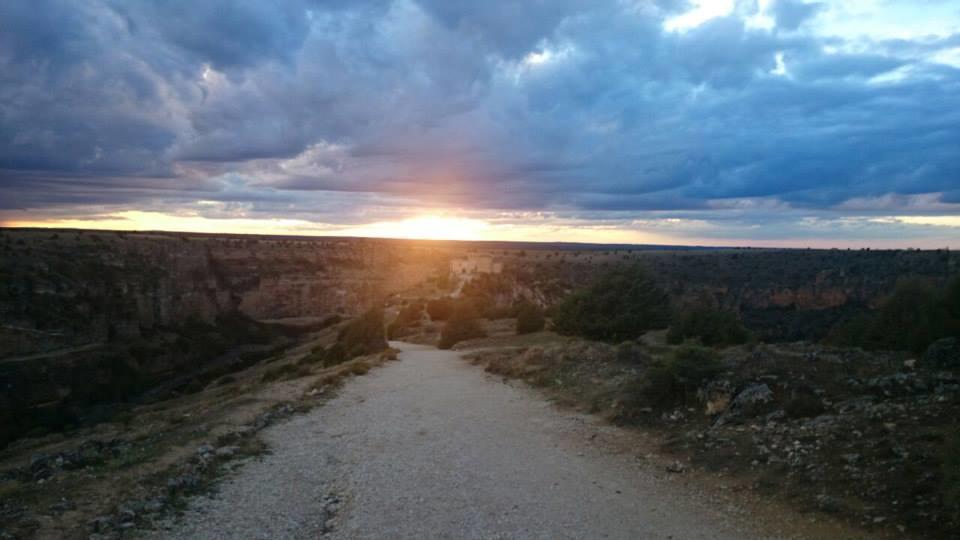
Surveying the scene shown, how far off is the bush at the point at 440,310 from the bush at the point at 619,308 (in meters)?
19.6

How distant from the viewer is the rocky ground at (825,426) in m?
7.35

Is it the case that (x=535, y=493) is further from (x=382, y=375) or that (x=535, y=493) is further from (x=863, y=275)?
(x=863, y=275)

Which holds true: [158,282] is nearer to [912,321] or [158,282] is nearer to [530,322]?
[530,322]

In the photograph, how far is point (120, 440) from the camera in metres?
11.9

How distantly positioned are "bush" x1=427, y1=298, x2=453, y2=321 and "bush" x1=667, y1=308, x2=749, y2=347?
23809 millimetres

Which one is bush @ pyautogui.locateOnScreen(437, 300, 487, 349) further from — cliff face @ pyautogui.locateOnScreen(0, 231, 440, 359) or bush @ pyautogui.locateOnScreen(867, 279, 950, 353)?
cliff face @ pyautogui.locateOnScreen(0, 231, 440, 359)

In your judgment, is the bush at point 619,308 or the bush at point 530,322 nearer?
the bush at point 619,308

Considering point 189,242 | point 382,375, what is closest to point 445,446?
point 382,375

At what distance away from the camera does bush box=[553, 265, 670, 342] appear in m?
27.8

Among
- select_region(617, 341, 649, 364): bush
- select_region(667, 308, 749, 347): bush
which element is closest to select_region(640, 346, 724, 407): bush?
select_region(617, 341, 649, 364): bush

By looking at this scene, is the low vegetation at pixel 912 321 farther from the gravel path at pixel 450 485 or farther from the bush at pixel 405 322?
the bush at pixel 405 322

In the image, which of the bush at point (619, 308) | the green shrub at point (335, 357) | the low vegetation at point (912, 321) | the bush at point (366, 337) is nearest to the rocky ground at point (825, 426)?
the low vegetation at point (912, 321)

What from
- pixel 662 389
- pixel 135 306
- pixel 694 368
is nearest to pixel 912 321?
pixel 694 368

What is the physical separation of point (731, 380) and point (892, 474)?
4935mm
